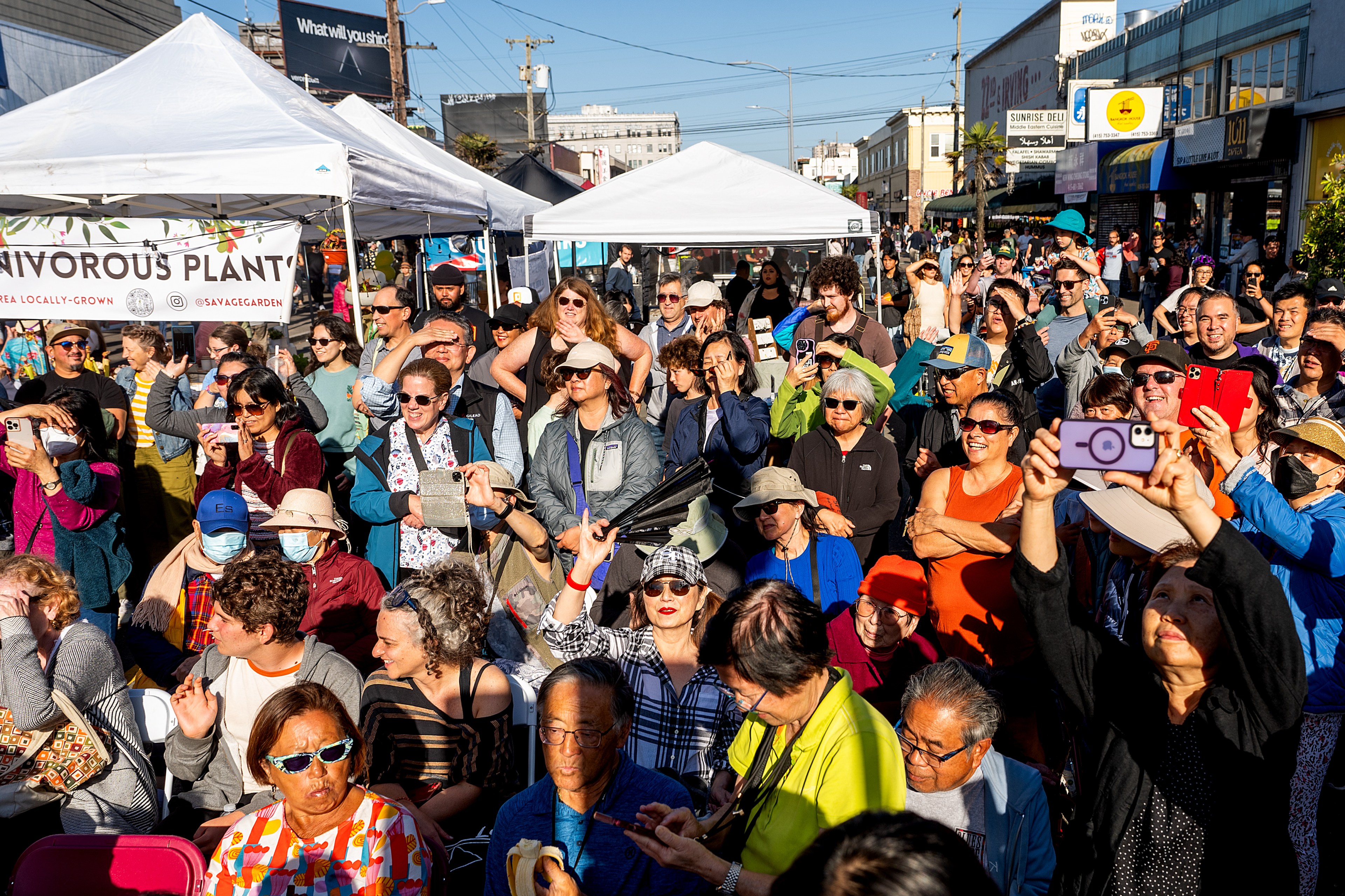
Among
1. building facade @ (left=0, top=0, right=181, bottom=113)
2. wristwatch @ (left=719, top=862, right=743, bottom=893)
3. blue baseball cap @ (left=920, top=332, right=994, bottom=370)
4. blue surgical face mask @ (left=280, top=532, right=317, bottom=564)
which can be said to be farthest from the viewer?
building facade @ (left=0, top=0, right=181, bottom=113)

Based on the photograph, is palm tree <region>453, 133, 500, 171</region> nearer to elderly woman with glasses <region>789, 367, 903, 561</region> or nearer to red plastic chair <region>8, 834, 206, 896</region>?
elderly woman with glasses <region>789, 367, 903, 561</region>

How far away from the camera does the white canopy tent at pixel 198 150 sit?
5895 mm

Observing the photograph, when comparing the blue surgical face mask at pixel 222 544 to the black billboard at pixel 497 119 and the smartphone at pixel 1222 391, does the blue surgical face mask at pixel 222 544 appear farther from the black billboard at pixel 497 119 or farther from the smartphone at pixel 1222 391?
the black billboard at pixel 497 119

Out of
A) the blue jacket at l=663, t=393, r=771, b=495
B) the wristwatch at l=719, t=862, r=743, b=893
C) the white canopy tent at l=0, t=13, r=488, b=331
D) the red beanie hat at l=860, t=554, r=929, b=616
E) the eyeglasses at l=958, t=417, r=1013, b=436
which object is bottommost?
the wristwatch at l=719, t=862, r=743, b=893

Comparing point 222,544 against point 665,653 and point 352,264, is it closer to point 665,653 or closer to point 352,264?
point 665,653

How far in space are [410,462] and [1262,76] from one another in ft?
69.1

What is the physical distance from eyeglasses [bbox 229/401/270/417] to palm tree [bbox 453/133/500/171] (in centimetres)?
3393

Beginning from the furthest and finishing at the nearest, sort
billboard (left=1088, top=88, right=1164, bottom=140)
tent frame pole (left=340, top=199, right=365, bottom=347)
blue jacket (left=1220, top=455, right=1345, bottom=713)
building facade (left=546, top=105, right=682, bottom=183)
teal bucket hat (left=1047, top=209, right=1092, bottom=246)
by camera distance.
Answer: building facade (left=546, top=105, right=682, bottom=183), billboard (left=1088, top=88, right=1164, bottom=140), teal bucket hat (left=1047, top=209, right=1092, bottom=246), tent frame pole (left=340, top=199, right=365, bottom=347), blue jacket (left=1220, top=455, right=1345, bottom=713)

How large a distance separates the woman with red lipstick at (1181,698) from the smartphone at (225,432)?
3.77 metres

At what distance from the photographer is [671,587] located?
3.12 metres

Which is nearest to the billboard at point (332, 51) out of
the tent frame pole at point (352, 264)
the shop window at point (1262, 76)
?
the shop window at point (1262, 76)

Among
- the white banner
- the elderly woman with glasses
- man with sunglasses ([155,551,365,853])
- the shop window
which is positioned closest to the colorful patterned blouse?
man with sunglasses ([155,551,365,853])

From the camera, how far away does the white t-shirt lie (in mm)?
3154

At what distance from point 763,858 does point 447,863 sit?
1.02 meters
